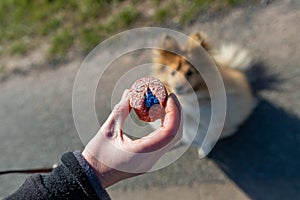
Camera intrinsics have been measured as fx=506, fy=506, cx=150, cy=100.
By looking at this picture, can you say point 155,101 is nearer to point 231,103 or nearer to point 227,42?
point 231,103

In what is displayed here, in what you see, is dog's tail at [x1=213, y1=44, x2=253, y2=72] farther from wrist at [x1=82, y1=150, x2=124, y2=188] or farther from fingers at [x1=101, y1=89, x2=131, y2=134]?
wrist at [x1=82, y1=150, x2=124, y2=188]

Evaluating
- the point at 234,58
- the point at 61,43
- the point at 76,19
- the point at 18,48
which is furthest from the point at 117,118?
the point at 18,48

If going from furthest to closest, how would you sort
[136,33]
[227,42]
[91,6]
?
[91,6] < [136,33] < [227,42]

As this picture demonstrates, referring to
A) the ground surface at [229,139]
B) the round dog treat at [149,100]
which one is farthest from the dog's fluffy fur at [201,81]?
the round dog treat at [149,100]

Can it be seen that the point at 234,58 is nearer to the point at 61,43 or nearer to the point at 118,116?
the point at 61,43

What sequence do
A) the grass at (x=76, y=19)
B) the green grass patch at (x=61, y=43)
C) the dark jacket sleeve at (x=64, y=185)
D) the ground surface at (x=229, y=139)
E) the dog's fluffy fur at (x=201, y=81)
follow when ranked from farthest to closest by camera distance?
1. the green grass patch at (x=61, y=43)
2. the grass at (x=76, y=19)
3. the ground surface at (x=229, y=139)
4. the dog's fluffy fur at (x=201, y=81)
5. the dark jacket sleeve at (x=64, y=185)

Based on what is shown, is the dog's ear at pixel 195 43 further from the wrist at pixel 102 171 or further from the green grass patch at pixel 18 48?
the green grass patch at pixel 18 48

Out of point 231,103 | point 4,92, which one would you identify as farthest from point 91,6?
point 231,103
